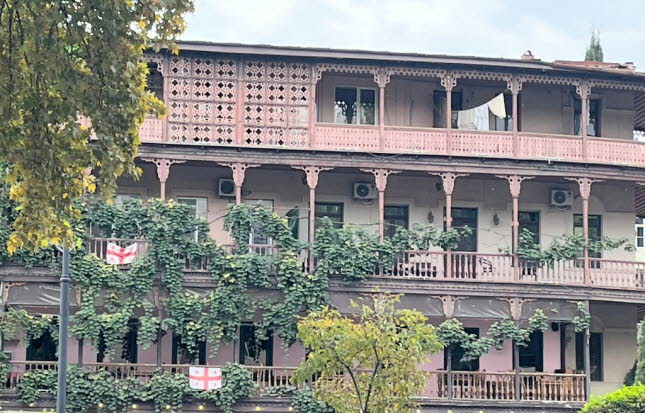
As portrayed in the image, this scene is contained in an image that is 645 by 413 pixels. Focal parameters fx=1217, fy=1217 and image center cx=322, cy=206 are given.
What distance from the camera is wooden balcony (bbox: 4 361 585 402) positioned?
107 ft

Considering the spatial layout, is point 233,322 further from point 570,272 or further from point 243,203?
point 570,272

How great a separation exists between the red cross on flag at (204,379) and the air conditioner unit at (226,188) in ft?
19.6

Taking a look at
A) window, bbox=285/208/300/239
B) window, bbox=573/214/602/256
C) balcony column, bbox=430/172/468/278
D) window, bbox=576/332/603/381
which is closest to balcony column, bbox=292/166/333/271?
window, bbox=285/208/300/239

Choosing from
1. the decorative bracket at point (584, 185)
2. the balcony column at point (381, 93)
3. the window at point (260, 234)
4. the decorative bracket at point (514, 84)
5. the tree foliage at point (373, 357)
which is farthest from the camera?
the decorative bracket at point (514, 84)

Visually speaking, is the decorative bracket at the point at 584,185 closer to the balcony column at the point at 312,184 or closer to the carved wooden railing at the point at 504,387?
the carved wooden railing at the point at 504,387

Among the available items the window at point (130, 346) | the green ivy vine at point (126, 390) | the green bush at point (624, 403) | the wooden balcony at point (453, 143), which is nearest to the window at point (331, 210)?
the wooden balcony at point (453, 143)

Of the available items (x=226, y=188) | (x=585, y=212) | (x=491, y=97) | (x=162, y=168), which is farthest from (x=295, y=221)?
(x=585, y=212)

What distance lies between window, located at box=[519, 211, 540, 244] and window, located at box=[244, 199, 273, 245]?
7.72m

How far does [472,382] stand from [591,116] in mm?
9553

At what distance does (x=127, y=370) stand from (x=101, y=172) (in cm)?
1908

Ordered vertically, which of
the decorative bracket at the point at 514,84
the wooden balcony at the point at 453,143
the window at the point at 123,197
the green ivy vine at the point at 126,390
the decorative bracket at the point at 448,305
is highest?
the decorative bracket at the point at 514,84

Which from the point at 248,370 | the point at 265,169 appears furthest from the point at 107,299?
the point at 265,169

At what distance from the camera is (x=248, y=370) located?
3241 cm

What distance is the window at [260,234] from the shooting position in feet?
110
